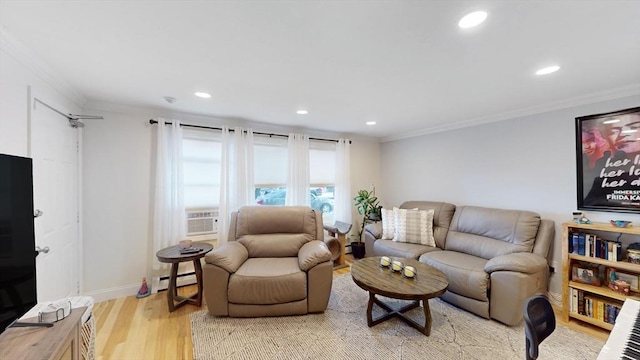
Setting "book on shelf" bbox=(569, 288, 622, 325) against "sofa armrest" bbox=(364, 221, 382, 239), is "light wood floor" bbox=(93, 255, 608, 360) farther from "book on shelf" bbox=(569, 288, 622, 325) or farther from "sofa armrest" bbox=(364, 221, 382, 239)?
"sofa armrest" bbox=(364, 221, 382, 239)

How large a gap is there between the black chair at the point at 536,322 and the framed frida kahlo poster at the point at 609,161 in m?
2.20

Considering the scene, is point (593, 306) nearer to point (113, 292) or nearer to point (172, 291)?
point (172, 291)

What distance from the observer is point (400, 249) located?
10.5ft

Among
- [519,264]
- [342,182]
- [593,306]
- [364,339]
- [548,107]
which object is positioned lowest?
[364,339]

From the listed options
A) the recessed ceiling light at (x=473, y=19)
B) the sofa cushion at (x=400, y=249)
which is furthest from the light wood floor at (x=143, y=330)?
the recessed ceiling light at (x=473, y=19)

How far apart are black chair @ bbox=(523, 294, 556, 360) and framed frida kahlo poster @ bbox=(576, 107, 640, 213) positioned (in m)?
2.20

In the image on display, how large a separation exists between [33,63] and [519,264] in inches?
169

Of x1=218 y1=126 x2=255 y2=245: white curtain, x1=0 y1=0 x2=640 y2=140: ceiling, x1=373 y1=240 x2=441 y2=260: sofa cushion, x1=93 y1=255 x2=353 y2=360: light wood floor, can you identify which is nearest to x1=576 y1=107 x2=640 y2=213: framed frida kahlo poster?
x1=0 y1=0 x2=640 y2=140: ceiling

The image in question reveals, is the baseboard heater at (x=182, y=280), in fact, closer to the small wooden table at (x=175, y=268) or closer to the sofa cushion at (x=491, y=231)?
the small wooden table at (x=175, y=268)

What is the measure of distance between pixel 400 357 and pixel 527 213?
224cm

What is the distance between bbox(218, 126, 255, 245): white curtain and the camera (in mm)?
3328

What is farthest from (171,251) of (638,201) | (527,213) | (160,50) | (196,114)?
(638,201)

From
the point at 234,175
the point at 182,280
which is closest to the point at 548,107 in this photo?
the point at 234,175

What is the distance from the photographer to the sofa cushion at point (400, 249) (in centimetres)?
308
